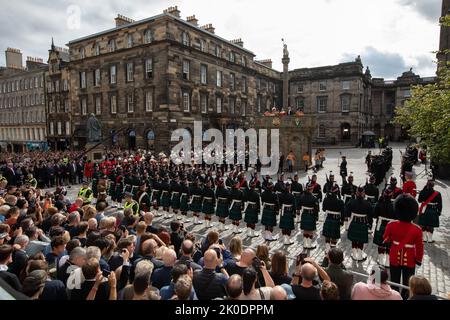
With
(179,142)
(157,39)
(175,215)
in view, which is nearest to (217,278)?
(175,215)

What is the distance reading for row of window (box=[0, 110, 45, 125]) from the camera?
1897 inches

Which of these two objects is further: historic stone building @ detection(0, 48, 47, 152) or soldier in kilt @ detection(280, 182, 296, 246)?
historic stone building @ detection(0, 48, 47, 152)

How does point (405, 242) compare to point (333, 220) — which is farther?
point (333, 220)

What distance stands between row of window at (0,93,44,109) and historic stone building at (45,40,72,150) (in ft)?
16.3

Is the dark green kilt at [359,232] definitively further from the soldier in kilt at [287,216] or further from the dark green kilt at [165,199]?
the dark green kilt at [165,199]

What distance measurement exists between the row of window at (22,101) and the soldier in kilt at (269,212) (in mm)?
48643

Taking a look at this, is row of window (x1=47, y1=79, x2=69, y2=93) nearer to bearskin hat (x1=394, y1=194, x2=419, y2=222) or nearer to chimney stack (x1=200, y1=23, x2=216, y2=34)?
chimney stack (x1=200, y1=23, x2=216, y2=34)

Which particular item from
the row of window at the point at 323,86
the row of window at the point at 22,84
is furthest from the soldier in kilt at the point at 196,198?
the row of window at the point at 22,84

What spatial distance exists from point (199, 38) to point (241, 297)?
108 ft

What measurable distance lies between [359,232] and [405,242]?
2117 mm

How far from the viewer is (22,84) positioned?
5066cm

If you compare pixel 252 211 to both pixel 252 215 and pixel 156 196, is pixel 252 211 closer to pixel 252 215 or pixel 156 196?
pixel 252 215

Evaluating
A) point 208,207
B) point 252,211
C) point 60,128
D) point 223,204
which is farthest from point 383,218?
point 60,128

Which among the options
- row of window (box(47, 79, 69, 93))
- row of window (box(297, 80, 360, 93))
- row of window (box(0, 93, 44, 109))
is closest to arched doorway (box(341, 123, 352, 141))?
row of window (box(297, 80, 360, 93))
